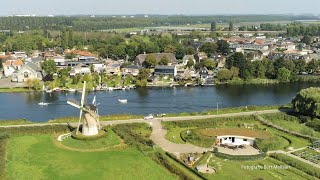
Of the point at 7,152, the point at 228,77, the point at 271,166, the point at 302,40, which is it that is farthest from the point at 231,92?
the point at 302,40

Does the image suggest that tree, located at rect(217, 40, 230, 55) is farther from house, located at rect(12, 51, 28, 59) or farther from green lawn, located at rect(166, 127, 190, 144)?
green lawn, located at rect(166, 127, 190, 144)

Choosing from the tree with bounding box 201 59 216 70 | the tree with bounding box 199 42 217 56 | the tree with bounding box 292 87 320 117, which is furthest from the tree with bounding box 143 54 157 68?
the tree with bounding box 292 87 320 117

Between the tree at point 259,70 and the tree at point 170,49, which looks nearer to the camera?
the tree at point 259,70

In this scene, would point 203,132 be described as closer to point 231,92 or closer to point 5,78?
point 231,92

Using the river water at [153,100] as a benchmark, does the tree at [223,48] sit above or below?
above

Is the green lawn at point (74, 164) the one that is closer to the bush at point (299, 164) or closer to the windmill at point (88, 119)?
the windmill at point (88, 119)

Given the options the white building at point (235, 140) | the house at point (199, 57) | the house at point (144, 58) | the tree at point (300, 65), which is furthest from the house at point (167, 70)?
the white building at point (235, 140)

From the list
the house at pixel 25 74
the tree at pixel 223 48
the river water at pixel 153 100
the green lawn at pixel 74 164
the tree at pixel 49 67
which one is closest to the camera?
the green lawn at pixel 74 164

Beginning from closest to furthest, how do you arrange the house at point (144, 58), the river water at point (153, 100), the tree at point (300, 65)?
the river water at point (153, 100) < the tree at point (300, 65) < the house at point (144, 58)
